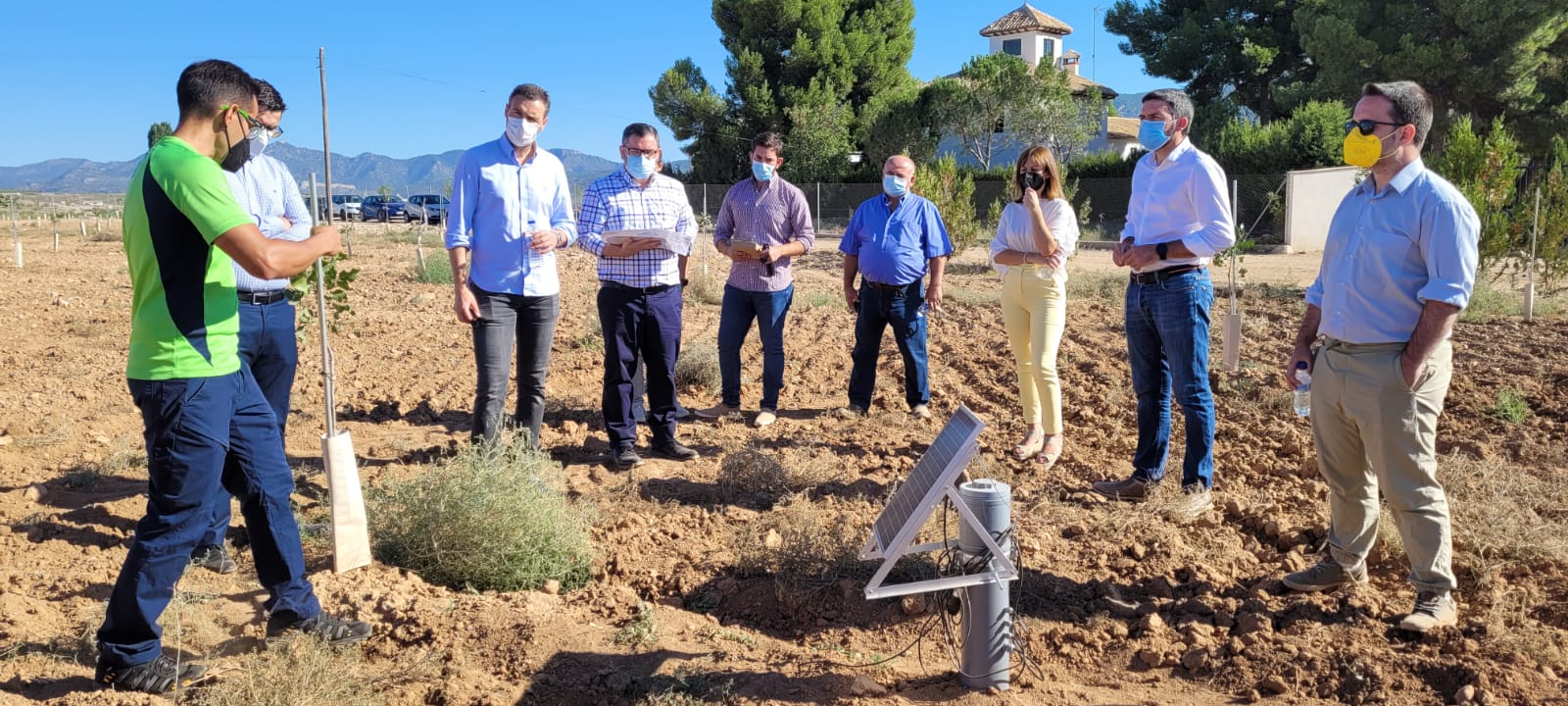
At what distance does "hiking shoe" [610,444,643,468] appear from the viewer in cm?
531

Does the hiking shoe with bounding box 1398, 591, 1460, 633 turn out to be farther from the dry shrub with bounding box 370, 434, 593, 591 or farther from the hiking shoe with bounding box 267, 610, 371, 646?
the hiking shoe with bounding box 267, 610, 371, 646

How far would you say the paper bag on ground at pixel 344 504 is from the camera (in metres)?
3.60

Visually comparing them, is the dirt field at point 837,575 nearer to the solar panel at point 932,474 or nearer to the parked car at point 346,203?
the solar panel at point 932,474

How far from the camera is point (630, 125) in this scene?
5.29 m

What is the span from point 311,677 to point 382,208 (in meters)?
43.3

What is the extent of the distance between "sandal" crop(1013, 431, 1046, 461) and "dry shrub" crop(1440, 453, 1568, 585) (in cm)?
182

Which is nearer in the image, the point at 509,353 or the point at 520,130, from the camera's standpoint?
the point at 520,130

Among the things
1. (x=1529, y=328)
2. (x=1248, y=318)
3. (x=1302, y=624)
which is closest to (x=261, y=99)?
(x=1302, y=624)

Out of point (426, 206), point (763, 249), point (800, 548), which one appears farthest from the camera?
point (426, 206)

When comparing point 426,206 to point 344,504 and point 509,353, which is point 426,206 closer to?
point 509,353

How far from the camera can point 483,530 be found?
149 inches

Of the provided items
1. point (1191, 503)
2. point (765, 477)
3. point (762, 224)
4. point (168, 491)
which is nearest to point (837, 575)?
point (765, 477)

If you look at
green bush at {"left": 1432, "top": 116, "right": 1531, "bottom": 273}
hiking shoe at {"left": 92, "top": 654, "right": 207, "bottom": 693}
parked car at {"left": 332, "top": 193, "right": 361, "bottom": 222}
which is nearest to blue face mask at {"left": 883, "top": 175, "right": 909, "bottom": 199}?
hiking shoe at {"left": 92, "top": 654, "right": 207, "bottom": 693}

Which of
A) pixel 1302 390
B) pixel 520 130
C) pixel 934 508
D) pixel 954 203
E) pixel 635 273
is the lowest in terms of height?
pixel 934 508
